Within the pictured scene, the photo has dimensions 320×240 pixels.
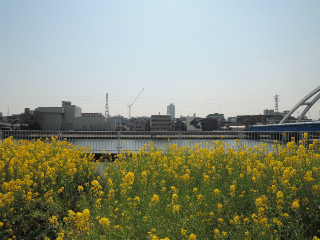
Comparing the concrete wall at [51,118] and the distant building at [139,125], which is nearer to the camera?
the concrete wall at [51,118]

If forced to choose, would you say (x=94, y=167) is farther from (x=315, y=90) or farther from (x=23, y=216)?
(x=315, y=90)

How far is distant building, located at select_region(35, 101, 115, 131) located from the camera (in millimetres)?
101125

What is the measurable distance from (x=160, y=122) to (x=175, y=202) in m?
140

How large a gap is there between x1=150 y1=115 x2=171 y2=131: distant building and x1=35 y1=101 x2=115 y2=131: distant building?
123 ft

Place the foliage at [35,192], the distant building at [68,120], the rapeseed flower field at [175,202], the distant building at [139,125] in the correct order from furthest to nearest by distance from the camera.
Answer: the distant building at [139,125], the distant building at [68,120], the foliage at [35,192], the rapeseed flower field at [175,202]

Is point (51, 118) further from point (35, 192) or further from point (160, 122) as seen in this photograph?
point (35, 192)

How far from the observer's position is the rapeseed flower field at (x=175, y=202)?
343cm

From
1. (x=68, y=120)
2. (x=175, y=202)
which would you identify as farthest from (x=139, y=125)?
(x=175, y=202)

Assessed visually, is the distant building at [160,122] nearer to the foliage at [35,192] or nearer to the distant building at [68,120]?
the distant building at [68,120]

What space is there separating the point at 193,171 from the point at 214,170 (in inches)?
24.2

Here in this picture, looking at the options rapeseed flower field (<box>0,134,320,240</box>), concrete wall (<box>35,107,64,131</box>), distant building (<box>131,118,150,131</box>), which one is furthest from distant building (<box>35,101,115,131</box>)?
rapeseed flower field (<box>0,134,320,240</box>)

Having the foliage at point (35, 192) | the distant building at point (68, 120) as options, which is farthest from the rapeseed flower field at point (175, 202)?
the distant building at point (68, 120)

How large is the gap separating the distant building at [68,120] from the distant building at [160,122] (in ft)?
123

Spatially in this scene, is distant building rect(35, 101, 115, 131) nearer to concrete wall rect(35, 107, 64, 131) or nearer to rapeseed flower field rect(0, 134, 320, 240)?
concrete wall rect(35, 107, 64, 131)
